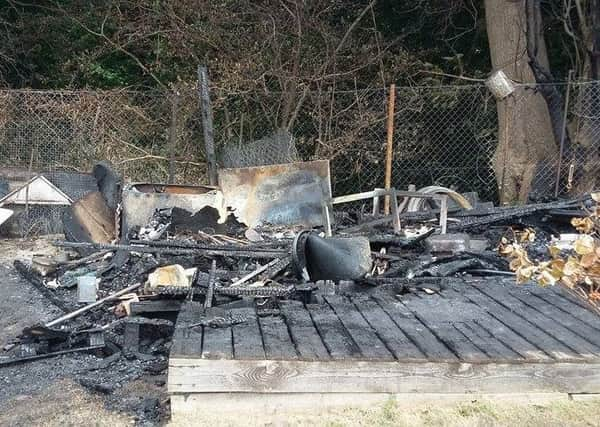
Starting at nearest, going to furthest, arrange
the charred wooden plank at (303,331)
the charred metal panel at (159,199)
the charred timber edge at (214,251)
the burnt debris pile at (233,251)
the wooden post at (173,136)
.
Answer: the charred wooden plank at (303,331) < the burnt debris pile at (233,251) < the charred timber edge at (214,251) < the charred metal panel at (159,199) < the wooden post at (173,136)

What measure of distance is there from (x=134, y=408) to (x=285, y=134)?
6.52m

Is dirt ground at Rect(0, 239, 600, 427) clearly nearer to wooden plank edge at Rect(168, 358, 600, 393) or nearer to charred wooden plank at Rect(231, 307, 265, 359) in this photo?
wooden plank edge at Rect(168, 358, 600, 393)

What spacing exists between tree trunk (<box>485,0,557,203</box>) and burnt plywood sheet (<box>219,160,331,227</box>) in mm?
2791

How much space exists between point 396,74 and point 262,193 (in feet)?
13.4

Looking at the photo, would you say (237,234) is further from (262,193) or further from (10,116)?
(10,116)

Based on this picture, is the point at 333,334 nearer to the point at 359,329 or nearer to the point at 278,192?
the point at 359,329

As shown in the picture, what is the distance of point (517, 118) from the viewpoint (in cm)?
965

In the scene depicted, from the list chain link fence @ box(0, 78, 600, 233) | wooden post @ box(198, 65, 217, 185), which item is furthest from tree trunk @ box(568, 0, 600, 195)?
wooden post @ box(198, 65, 217, 185)

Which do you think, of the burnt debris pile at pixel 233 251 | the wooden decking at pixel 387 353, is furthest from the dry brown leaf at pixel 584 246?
the burnt debris pile at pixel 233 251

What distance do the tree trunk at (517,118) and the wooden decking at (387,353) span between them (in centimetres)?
534

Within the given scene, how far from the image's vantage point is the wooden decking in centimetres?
349

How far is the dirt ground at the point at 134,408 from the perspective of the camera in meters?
3.48

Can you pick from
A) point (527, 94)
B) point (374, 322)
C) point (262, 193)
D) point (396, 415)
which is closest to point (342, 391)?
point (396, 415)

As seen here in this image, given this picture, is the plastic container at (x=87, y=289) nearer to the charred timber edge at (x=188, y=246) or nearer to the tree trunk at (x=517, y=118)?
the charred timber edge at (x=188, y=246)
